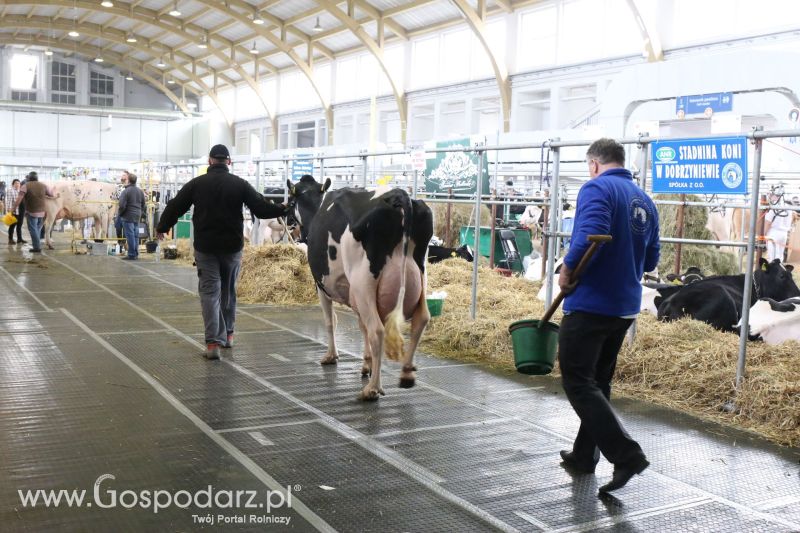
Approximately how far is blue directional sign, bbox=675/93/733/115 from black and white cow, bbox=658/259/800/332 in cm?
602

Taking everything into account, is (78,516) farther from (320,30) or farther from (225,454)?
(320,30)

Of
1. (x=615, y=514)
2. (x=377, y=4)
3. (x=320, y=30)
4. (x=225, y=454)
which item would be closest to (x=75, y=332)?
(x=225, y=454)

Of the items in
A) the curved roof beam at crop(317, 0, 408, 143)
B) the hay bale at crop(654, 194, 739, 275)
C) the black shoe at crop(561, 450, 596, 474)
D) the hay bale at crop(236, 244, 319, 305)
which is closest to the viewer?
the black shoe at crop(561, 450, 596, 474)

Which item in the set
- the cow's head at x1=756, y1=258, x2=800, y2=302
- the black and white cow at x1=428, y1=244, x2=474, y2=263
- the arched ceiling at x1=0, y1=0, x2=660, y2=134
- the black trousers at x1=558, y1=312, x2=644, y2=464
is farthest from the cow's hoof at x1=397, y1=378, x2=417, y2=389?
the arched ceiling at x1=0, y1=0, x2=660, y2=134

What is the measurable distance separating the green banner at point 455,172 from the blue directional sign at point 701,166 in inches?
103

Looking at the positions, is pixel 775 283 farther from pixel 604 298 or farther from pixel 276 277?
pixel 276 277

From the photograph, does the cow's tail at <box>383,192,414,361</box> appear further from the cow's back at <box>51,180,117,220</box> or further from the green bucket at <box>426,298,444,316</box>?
the cow's back at <box>51,180,117,220</box>

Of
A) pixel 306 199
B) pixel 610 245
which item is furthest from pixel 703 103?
pixel 610 245

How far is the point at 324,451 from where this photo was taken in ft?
15.7

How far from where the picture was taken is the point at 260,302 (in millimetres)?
11180

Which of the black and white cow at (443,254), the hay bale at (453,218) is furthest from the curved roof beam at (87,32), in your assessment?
the black and white cow at (443,254)

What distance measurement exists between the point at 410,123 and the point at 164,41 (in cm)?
1971

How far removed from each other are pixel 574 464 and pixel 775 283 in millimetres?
5181

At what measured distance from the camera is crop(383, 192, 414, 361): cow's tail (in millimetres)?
5828
